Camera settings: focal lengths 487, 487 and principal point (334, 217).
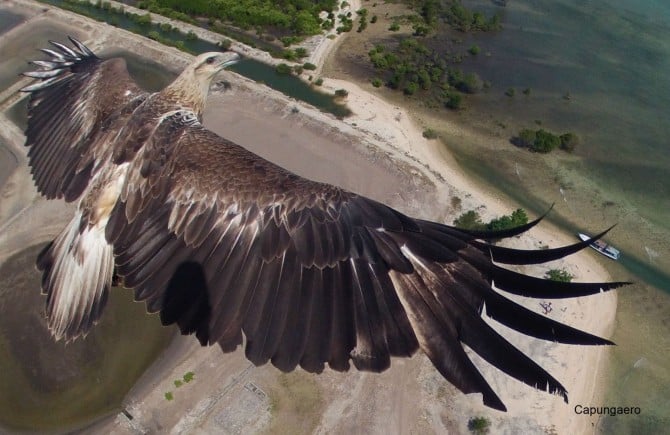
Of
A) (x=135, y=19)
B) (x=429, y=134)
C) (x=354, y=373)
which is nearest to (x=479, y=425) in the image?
(x=354, y=373)

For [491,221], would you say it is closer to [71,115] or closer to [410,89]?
[410,89]

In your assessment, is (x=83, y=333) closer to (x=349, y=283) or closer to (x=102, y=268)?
(x=102, y=268)

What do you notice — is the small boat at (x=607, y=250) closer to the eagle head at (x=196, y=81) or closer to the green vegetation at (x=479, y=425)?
the green vegetation at (x=479, y=425)

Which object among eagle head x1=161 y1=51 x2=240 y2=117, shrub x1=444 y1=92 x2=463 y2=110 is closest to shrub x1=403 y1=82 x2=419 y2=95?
shrub x1=444 y1=92 x2=463 y2=110

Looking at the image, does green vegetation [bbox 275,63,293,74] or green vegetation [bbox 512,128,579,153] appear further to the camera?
green vegetation [bbox 275,63,293,74]

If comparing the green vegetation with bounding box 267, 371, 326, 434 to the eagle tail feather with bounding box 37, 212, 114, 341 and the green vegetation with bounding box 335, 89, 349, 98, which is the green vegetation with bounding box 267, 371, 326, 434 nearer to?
the eagle tail feather with bounding box 37, 212, 114, 341

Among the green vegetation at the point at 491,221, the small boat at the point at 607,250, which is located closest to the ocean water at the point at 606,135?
the small boat at the point at 607,250

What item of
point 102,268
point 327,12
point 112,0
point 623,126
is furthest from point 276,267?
point 112,0
